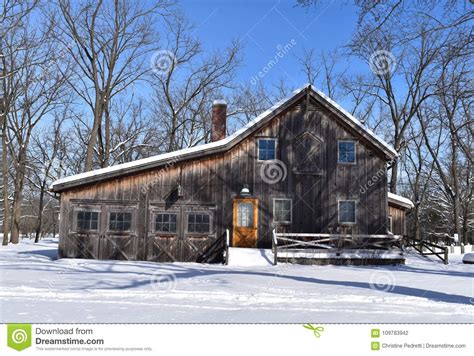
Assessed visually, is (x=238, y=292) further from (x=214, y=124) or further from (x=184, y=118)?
(x=184, y=118)

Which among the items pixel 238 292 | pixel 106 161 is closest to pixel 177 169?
pixel 238 292

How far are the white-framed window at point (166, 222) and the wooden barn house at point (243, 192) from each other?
40 mm

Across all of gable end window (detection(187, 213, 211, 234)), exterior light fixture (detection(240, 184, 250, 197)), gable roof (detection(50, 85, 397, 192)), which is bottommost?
gable end window (detection(187, 213, 211, 234))

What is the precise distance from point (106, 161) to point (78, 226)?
48.1 feet

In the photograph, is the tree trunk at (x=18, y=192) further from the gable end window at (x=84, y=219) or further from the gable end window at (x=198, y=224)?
the gable end window at (x=198, y=224)

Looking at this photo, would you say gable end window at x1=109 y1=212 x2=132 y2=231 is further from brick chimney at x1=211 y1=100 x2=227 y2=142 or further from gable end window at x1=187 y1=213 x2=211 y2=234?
brick chimney at x1=211 y1=100 x2=227 y2=142

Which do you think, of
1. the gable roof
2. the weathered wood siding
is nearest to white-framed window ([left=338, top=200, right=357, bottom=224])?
the weathered wood siding

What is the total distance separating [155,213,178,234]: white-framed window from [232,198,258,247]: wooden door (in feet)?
7.83

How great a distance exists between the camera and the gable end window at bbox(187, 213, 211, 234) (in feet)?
58.7

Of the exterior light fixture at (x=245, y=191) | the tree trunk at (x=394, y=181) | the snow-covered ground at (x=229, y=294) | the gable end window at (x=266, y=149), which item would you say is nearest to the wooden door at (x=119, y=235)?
the snow-covered ground at (x=229, y=294)

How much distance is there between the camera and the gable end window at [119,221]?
17625 mm

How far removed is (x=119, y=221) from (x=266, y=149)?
6.70m

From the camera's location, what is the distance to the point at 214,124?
2119cm

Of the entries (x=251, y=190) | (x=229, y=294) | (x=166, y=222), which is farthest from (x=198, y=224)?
(x=229, y=294)
